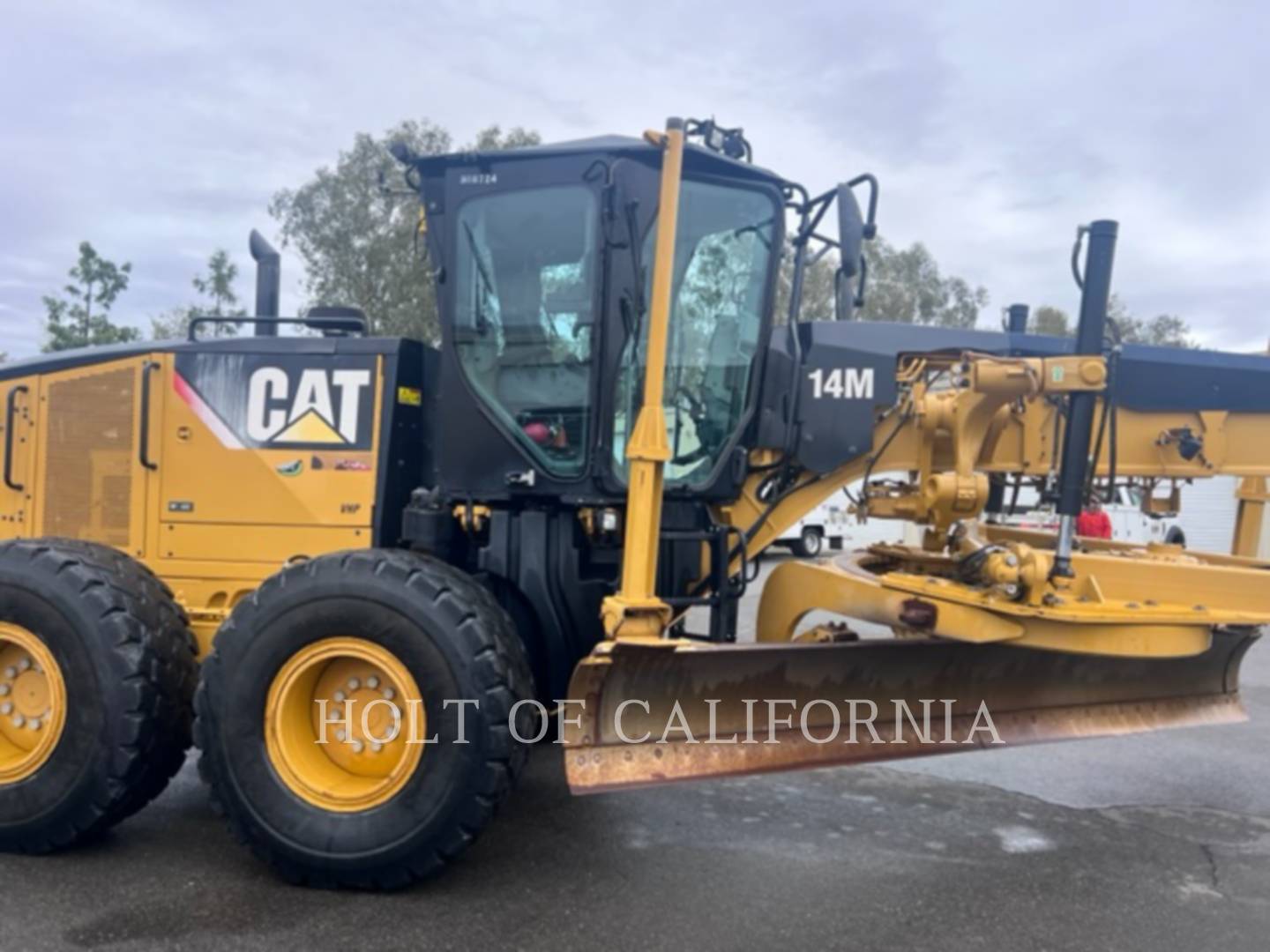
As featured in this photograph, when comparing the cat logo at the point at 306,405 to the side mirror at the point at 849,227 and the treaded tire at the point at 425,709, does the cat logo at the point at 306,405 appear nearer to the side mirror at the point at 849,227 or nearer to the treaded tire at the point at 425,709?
the treaded tire at the point at 425,709

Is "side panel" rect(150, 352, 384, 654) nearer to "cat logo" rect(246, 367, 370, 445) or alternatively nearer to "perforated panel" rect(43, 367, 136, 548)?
"cat logo" rect(246, 367, 370, 445)

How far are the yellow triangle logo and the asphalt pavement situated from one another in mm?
1658

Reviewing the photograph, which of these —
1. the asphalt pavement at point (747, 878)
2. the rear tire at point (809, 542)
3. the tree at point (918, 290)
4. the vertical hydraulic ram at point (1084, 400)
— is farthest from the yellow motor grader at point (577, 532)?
the tree at point (918, 290)

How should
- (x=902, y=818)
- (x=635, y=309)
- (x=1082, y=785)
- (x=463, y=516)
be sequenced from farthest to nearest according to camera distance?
(x=1082, y=785) → (x=902, y=818) → (x=463, y=516) → (x=635, y=309)

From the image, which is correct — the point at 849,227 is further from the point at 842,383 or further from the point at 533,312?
the point at 533,312

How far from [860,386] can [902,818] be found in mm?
1950

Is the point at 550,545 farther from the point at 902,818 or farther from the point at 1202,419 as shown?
the point at 1202,419

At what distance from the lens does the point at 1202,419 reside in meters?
4.43

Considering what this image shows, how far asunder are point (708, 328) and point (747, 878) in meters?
2.16

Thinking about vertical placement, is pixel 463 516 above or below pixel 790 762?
above

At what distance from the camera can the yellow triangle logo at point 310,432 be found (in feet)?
15.0

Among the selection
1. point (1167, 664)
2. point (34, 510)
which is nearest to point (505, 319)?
point (34, 510)

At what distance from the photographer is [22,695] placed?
13.7 ft

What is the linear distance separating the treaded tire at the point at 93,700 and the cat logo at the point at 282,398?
87 centimetres
